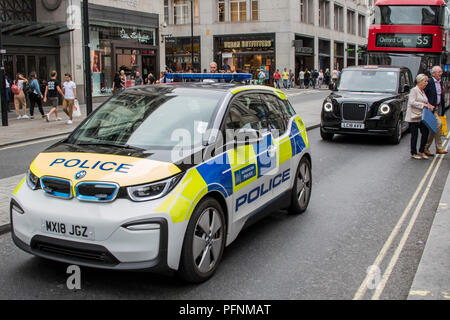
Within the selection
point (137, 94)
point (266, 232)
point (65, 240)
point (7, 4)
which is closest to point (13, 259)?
point (65, 240)

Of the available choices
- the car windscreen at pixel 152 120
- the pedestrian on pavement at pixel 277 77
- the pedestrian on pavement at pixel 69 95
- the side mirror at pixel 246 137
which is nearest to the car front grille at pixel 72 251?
the car windscreen at pixel 152 120

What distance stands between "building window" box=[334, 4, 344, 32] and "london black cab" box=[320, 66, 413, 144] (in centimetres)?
4619

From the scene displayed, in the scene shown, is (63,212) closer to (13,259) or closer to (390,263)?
(13,259)

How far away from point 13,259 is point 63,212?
52.6 inches

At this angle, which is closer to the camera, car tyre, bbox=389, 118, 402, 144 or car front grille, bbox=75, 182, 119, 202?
car front grille, bbox=75, 182, 119, 202

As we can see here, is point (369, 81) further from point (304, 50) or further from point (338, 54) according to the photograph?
point (338, 54)

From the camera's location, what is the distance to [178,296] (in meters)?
4.19

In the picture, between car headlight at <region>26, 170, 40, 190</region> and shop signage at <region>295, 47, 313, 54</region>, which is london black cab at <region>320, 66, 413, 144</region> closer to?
car headlight at <region>26, 170, 40, 190</region>

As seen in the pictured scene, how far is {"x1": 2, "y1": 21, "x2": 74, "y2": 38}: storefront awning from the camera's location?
2200 cm

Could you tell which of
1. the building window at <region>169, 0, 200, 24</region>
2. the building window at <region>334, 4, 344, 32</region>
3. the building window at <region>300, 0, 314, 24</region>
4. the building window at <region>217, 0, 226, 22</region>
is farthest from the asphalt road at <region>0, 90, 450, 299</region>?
the building window at <region>334, 4, 344, 32</region>

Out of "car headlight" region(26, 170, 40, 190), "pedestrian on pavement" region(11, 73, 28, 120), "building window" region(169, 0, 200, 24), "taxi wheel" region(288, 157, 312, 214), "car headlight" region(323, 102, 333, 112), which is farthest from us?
"building window" region(169, 0, 200, 24)

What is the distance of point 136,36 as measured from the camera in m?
30.3

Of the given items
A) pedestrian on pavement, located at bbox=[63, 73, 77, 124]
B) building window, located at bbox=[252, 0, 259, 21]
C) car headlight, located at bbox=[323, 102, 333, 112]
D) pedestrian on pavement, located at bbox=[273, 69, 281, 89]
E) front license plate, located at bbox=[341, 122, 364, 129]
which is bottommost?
front license plate, located at bbox=[341, 122, 364, 129]

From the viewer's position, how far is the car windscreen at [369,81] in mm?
13711
